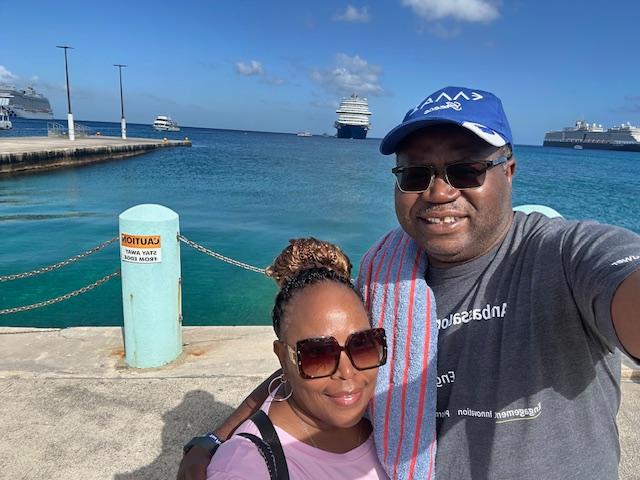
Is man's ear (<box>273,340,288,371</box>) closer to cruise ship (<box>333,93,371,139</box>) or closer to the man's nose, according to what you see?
the man's nose

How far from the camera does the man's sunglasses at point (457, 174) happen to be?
1443mm

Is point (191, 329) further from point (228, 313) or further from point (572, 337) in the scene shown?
point (572, 337)

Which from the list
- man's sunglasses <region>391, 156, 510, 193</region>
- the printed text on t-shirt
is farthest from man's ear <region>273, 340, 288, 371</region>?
man's sunglasses <region>391, 156, 510, 193</region>

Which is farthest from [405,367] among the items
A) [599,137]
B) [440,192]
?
[599,137]

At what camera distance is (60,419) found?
3275 mm

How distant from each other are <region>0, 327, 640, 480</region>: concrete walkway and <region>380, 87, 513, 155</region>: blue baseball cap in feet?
8.73

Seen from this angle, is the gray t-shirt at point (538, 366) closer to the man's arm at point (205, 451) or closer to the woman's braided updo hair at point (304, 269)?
the woman's braided updo hair at point (304, 269)

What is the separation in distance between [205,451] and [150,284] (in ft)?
8.36

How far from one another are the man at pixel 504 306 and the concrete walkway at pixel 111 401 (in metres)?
2.16

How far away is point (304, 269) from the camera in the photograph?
1.72m

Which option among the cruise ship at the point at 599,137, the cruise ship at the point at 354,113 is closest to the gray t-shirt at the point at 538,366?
the cruise ship at the point at 354,113

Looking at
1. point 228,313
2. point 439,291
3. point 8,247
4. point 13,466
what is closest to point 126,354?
point 13,466

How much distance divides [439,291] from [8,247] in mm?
13766

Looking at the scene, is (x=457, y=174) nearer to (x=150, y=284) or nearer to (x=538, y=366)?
→ (x=538, y=366)
